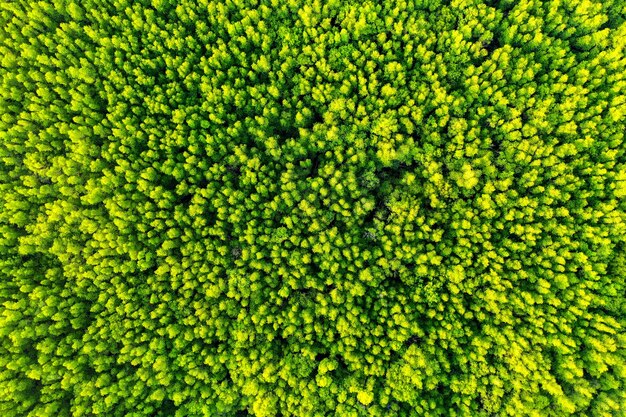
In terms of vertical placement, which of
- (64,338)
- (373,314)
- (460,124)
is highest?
(460,124)

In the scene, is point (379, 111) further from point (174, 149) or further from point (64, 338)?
point (64, 338)

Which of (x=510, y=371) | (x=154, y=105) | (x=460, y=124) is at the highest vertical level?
(x=154, y=105)

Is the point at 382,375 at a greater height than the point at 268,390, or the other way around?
the point at 268,390

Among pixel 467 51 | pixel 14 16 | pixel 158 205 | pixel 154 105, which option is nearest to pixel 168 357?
pixel 158 205

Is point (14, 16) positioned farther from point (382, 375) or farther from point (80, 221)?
point (382, 375)

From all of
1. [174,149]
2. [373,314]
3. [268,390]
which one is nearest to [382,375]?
[373,314]

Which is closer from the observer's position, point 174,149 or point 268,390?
point 268,390
